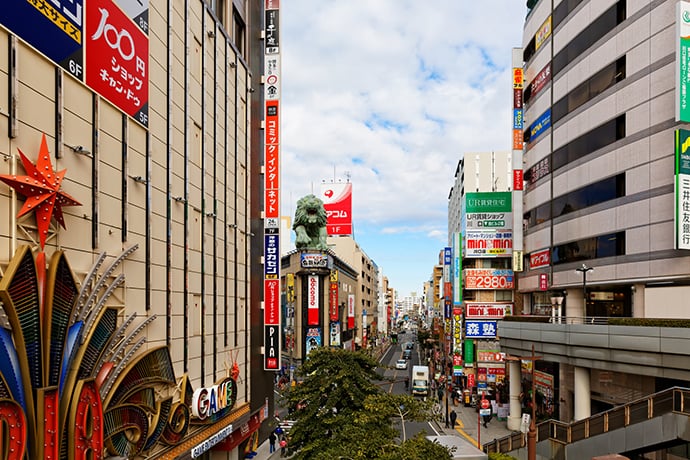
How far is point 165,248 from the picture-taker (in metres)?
18.9

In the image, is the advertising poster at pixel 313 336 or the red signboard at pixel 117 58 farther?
the advertising poster at pixel 313 336

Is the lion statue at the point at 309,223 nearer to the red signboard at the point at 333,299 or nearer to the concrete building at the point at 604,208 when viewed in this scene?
the red signboard at the point at 333,299

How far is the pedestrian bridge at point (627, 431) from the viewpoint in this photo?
19.5 metres

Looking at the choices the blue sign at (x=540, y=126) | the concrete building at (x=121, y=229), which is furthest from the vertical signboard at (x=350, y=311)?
the concrete building at (x=121, y=229)

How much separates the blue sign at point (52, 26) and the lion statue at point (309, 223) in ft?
147

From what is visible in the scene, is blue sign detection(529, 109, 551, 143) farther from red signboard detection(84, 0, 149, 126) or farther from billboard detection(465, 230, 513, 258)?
red signboard detection(84, 0, 149, 126)

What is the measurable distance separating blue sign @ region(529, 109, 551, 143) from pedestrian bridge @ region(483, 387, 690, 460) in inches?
912

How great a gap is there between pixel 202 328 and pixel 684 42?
84.5 ft

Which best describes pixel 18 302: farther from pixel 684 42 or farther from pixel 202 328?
pixel 684 42

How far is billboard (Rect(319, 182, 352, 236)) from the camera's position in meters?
82.6

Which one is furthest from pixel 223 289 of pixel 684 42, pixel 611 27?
pixel 611 27

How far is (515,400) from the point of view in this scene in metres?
40.5

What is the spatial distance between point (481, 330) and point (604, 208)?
868 inches

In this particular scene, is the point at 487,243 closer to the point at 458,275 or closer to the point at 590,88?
the point at 458,275
